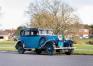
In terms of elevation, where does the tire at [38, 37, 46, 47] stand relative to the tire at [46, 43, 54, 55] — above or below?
above

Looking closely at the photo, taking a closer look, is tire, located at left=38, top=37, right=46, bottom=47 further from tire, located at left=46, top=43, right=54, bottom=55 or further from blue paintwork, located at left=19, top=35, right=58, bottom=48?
tire, located at left=46, top=43, right=54, bottom=55

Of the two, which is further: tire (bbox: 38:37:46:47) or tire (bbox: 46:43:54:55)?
tire (bbox: 38:37:46:47)

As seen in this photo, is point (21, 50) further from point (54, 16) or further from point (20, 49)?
point (54, 16)

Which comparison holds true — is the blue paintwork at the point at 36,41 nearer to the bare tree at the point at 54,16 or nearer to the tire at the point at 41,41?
the tire at the point at 41,41

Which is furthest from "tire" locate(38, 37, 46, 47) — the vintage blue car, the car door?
the car door

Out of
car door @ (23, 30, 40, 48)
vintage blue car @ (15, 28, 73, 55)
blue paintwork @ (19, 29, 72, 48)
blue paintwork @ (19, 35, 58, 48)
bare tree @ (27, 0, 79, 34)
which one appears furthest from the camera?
bare tree @ (27, 0, 79, 34)

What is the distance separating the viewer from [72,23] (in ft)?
254

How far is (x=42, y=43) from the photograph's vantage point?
3052 cm

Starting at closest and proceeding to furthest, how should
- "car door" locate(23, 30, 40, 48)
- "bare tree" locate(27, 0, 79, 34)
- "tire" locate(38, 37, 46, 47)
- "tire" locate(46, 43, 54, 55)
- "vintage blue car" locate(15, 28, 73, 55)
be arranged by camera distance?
1. "tire" locate(46, 43, 54, 55)
2. "vintage blue car" locate(15, 28, 73, 55)
3. "tire" locate(38, 37, 46, 47)
4. "car door" locate(23, 30, 40, 48)
5. "bare tree" locate(27, 0, 79, 34)

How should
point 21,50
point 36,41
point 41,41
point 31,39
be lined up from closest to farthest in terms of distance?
point 41,41 → point 36,41 → point 31,39 → point 21,50

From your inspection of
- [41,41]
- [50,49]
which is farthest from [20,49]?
[50,49]

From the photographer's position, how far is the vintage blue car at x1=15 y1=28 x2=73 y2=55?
29688 millimetres

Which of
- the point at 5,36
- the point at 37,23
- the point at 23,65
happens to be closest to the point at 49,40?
the point at 23,65

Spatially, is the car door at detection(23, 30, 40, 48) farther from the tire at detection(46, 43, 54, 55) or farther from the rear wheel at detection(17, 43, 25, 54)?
the tire at detection(46, 43, 54, 55)
